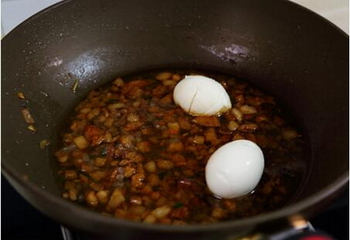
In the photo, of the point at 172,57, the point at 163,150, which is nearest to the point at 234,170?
the point at 163,150

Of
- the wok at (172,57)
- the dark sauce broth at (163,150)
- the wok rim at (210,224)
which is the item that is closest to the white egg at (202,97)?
the dark sauce broth at (163,150)

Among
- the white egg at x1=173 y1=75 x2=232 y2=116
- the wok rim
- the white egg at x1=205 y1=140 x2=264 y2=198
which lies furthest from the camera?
the white egg at x1=173 y1=75 x2=232 y2=116

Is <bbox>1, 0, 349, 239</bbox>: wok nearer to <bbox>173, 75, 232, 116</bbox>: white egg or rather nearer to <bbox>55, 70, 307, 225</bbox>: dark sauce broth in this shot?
<bbox>55, 70, 307, 225</bbox>: dark sauce broth

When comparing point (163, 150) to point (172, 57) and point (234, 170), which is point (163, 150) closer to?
point (234, 170)

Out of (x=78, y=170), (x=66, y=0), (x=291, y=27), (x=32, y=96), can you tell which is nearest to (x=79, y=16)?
(x=66, y=0)

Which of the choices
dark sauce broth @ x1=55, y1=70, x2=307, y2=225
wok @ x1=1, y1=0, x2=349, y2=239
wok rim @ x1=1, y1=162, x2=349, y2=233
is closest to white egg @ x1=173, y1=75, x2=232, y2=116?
dark sauce broth @ x1=55, y1=70, x2=307, y2=225

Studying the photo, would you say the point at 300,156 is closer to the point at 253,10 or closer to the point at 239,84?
the point at 239,84

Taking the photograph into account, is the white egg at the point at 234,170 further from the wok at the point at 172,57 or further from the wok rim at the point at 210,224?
the wok rim at the point at 210,224
